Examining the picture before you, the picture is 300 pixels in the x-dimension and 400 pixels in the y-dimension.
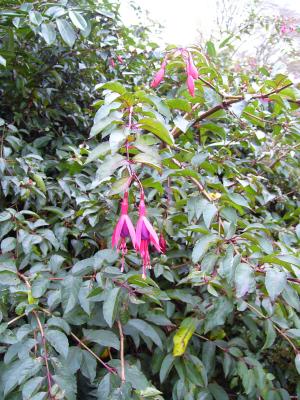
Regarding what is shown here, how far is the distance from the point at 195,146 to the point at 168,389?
0.82 metres

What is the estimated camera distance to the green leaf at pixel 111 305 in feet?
2.55

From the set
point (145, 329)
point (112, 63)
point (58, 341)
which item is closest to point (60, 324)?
point (58, 341)

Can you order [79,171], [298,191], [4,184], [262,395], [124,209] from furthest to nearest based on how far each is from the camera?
[298,191]
[79,171]
[4,184]
[262,395]
[124,209]

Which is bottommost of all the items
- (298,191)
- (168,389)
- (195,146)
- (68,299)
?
(168,389)

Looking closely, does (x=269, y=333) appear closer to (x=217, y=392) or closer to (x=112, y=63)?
(x=217, y=392)

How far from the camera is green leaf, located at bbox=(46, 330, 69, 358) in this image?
0.77 meters

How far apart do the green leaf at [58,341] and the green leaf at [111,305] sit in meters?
→ 0.10

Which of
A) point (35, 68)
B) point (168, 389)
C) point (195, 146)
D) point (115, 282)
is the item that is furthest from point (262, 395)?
point (35, 68)

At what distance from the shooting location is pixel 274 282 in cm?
74

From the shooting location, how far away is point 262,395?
1.05 meters

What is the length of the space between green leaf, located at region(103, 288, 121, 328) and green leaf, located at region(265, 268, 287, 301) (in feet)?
1.02

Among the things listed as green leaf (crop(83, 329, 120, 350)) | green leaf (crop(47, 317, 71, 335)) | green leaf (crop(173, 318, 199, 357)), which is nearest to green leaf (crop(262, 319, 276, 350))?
green leaf (crop(173, 318, 199, 357))

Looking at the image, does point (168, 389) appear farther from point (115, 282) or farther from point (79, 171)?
point (79, 171)

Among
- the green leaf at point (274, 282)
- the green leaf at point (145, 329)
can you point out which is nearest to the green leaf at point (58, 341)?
the green leaf at point (145, 329)
